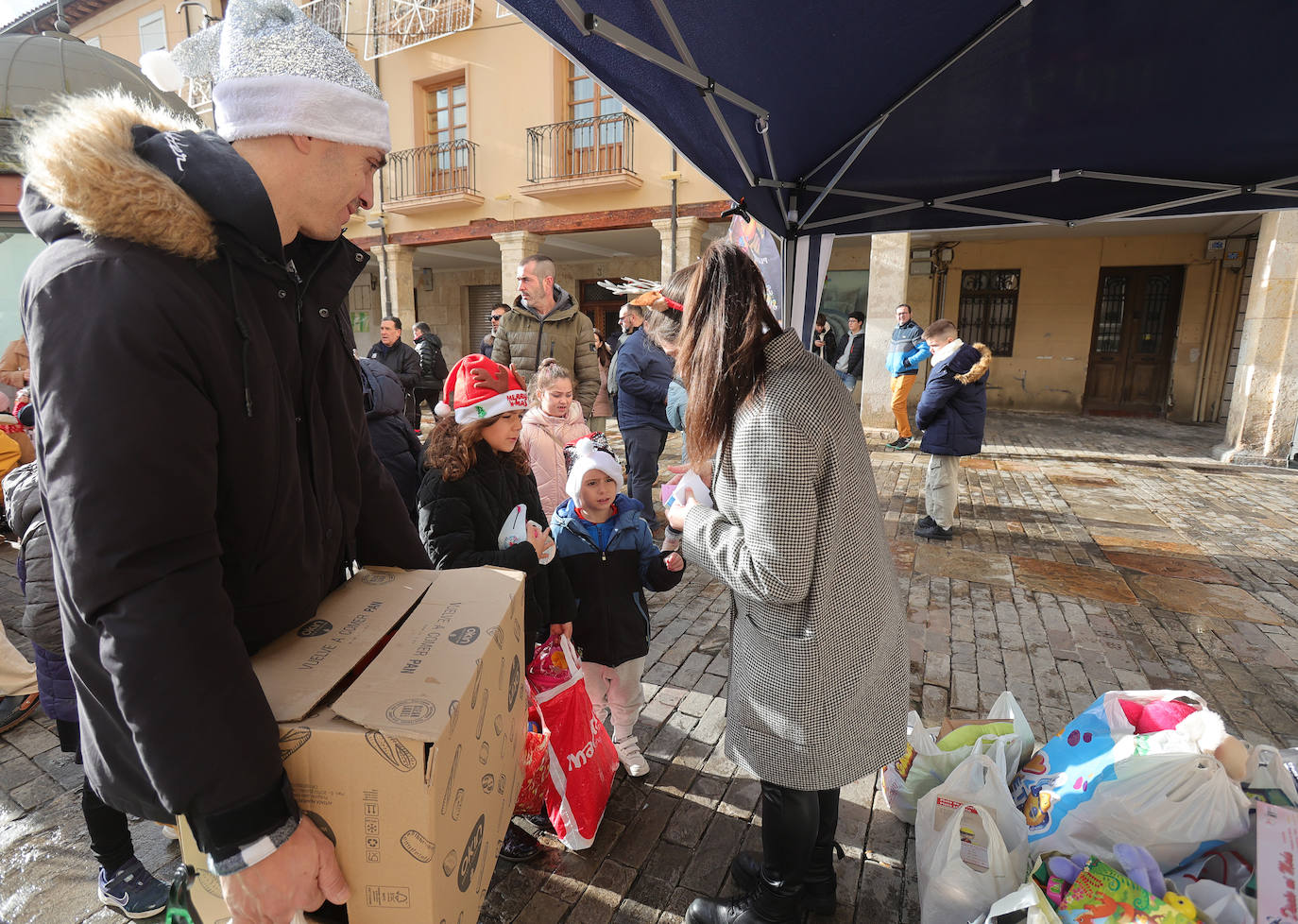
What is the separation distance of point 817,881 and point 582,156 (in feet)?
44.7

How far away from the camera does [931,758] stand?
2.26 meters

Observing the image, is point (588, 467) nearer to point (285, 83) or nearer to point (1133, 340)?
point (285, 83)

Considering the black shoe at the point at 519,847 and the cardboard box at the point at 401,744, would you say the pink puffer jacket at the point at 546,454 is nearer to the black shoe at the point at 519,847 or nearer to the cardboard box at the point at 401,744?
the black shoe at the point at 519,847

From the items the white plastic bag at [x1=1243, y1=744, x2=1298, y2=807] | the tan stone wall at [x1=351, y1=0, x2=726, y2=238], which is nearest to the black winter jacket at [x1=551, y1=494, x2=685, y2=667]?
the white plastic bag at [x1=1243, y1=744, x2=1298, y2=807]

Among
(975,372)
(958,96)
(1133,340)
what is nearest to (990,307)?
(1133,340)

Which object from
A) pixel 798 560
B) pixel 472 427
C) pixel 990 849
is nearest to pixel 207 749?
pixel 798 560

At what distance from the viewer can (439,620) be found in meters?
1.22

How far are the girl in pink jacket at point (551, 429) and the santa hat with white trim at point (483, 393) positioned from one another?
1507 millimetres

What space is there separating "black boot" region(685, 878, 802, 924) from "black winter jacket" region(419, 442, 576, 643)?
3.09ft

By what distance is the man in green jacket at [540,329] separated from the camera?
5156 millimetres

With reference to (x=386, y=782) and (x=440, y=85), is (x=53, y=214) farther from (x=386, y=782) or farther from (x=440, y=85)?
(x=440, y=85)

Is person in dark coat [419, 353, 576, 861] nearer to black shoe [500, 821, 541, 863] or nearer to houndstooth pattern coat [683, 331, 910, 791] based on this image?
black shoe [500, 821, 541, 863]

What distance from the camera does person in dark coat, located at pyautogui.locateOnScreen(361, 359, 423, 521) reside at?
9.90 ft

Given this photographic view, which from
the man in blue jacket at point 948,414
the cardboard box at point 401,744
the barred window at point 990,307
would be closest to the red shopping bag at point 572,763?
the cardboard box at point 401,744
